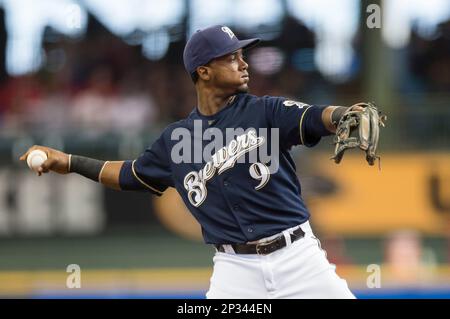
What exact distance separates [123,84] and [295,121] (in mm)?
6740

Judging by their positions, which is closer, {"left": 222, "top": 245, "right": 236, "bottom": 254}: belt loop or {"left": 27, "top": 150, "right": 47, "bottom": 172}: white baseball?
{"left": 222, "top": 245, "right": 236, "bottom": 254}: belt loop

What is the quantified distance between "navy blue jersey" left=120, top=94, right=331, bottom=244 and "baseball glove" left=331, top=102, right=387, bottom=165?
0.19 meters

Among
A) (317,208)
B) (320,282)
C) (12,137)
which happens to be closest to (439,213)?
(317,208)

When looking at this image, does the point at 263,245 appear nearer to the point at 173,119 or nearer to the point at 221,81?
the point at 221,81

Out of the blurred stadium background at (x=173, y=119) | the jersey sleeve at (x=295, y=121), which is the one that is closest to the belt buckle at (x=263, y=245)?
the jersey sleeve at (x=295, y=121)

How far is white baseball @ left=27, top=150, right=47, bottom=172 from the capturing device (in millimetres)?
5020

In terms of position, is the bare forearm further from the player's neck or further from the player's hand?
the player's hand

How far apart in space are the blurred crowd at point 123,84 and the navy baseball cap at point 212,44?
5712mm

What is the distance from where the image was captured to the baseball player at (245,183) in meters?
4.61

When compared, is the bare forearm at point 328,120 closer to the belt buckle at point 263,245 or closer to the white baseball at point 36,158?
the belt buckle at point 263,245

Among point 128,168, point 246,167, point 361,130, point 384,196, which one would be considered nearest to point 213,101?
point 246,167

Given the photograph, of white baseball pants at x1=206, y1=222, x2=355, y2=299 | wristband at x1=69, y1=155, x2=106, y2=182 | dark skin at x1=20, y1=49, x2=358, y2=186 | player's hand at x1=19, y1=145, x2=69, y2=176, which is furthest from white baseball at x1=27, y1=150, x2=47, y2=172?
white baseball pants at x1=206, y1=222, x2=355, y2=299

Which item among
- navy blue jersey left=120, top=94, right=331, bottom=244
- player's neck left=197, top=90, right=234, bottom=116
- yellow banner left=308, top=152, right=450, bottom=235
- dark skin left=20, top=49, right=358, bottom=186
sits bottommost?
navy blue jersey left=120, top=94, right=331, bottom=244

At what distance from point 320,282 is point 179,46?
22.3 ft
